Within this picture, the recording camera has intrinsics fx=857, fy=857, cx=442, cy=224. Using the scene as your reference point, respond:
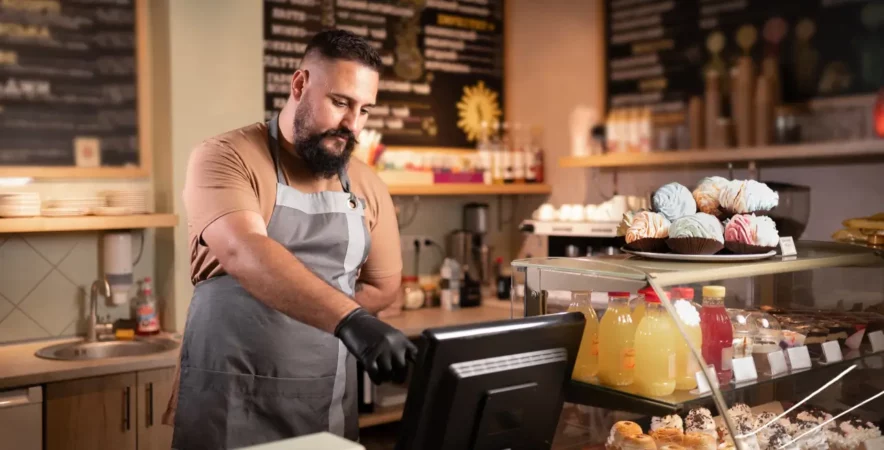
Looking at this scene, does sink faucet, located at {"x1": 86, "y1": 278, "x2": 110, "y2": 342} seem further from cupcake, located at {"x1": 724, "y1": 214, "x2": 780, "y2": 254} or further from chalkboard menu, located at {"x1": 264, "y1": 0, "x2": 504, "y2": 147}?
cupcake, located at {"x1": 724, "y1": 214, "x2": 780, "y2": 254}

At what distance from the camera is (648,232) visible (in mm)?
1946

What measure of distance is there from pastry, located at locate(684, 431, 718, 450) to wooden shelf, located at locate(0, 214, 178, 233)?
2508 mm

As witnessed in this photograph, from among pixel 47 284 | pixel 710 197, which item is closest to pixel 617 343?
pixel 710 197

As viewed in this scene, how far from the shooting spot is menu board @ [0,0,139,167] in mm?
3609

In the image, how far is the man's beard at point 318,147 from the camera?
2.32 m

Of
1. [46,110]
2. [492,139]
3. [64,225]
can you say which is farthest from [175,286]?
[492,139]

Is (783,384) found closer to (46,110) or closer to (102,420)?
(102,420)

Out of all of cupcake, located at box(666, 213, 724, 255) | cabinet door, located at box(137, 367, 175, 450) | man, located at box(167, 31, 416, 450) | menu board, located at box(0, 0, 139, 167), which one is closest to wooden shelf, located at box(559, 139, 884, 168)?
cupcake, located at box(666, 213, 724, 255)

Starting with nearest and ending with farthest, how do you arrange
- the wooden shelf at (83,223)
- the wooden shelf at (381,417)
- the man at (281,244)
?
the man at (281,244) < the wooden shelf at (83,223) < the wooden shelf at (381,417)

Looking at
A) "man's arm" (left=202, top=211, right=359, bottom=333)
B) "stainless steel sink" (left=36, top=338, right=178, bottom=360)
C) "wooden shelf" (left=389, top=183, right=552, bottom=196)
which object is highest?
"wooden shelf" (left=389, top=183, right=552, bottom=196)

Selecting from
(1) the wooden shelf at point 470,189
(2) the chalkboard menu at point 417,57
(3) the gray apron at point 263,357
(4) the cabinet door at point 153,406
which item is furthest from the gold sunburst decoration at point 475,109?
(3) the gray apron at point 263,357

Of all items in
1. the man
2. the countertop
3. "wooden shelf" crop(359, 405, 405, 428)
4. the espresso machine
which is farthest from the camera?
the espresso machine

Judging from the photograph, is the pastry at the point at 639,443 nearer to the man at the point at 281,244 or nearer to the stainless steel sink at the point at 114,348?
the man at the point at 281,244

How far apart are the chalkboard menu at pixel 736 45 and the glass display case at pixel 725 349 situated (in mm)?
1764
